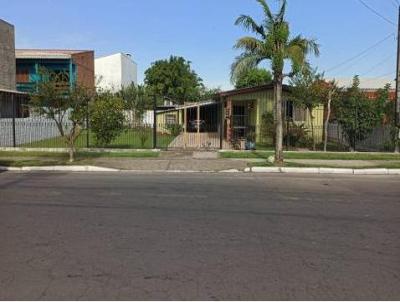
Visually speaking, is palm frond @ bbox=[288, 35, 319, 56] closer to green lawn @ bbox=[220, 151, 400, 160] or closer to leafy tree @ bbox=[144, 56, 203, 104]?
green lawn @ bbox=[220, 151, 400, 160]

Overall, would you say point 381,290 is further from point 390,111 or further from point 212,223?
point 390,111

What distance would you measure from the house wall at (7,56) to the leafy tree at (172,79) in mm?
37175

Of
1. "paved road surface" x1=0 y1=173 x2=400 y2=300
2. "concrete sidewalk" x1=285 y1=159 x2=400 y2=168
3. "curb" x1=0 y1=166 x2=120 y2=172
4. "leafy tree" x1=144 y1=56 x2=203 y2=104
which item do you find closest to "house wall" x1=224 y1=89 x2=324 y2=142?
"concrete sidewalk" x1=285 y1=159 x2=400 y2=168

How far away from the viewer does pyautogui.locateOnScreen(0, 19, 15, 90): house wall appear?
37.6 metres

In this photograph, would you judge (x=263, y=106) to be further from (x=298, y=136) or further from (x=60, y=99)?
(x=60, y=99)

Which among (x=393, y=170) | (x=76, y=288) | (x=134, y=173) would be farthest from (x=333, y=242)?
(x=393, y=170)

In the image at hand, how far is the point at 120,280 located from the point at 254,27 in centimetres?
1489

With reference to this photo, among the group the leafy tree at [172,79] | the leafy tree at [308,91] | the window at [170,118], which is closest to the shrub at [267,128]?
the leafy tree at [308,91]

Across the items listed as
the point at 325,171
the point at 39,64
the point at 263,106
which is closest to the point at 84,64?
the point at 39,64

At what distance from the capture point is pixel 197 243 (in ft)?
23.8

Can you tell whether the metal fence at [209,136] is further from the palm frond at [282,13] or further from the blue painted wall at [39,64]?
the blue painted wall at [39,64]

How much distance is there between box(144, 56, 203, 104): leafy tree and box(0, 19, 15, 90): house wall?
37175 mm

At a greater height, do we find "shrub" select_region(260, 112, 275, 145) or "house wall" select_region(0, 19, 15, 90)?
"house wall" select_region(0, 19, 15, 90)

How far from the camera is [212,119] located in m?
40.5
